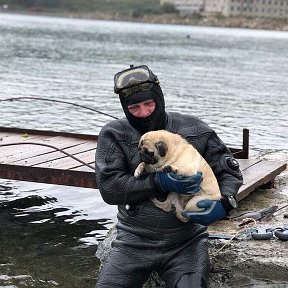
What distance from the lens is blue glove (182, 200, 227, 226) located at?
17.7 feet

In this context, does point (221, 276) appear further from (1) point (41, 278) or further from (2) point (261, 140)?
(2) point (261, 140)

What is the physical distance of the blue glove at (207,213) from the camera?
541 cm

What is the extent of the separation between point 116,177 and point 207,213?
757mm

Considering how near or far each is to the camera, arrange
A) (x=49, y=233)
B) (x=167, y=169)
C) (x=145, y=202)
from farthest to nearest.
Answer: (x=49, y=233) < (x=145, y=202) < (x=167, y=169)

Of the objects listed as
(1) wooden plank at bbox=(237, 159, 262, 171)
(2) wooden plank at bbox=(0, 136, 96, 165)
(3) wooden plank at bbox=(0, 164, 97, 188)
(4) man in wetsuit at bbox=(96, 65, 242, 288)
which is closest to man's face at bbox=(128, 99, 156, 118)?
(4) man in wetsuit at bbox=(96, 65, 242, 288)

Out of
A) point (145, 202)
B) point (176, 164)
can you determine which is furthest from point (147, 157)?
point (145, 202)

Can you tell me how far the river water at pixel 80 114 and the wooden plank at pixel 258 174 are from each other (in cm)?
205

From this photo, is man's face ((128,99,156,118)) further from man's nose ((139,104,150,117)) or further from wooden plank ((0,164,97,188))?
wooden plank ((0,164,97,188))

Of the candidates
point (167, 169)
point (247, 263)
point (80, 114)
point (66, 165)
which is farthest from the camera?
point (80, 114)

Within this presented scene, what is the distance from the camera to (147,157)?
211 inches

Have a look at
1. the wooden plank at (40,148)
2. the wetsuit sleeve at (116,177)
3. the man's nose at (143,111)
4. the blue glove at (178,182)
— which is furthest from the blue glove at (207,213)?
the wooden plank at (40,148)

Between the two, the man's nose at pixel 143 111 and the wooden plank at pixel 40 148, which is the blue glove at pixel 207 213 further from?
the wooden plank at pixel 40 148

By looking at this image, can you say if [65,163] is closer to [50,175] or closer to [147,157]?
[50,175]

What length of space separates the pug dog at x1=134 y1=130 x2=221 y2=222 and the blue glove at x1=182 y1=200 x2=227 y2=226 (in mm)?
30
